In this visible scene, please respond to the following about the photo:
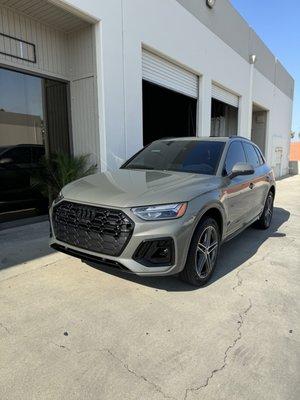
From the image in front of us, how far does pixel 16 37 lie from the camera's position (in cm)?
643

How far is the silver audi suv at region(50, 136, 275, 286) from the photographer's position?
3201 mm

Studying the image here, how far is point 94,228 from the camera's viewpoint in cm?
335

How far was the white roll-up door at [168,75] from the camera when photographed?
8688 millimetres

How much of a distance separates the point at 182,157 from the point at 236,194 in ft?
2.97

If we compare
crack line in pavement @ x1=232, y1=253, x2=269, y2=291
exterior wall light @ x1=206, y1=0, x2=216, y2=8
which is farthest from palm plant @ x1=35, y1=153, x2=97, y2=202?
exterior wall light @ x1=206, y1=0, x2=216, y2=8

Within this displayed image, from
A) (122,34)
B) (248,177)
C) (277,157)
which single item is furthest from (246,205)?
(277,157)

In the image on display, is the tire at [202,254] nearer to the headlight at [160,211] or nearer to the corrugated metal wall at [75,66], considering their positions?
the headlight at [160,211]

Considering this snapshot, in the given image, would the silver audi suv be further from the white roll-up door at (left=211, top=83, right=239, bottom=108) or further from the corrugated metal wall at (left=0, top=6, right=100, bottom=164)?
the white roll-up door at (left=211, top=83, right=239, bottom=108)

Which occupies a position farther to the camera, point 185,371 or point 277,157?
point 277,157

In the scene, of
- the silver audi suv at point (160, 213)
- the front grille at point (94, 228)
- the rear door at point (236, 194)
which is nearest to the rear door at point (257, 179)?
the rear door at point (236, 194)

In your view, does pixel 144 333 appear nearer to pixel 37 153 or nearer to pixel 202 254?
pixel 202 254

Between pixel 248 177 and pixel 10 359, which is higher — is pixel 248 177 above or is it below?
above

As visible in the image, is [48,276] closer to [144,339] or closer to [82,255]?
[82,255]

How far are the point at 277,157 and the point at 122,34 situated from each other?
18.5 m
